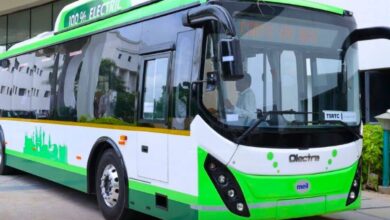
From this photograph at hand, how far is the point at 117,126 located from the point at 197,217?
2.15 metres

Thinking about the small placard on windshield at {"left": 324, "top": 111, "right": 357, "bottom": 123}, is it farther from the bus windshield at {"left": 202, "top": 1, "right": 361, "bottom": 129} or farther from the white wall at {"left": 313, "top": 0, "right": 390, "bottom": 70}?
the white wall at {"left": 313, "top": 0, "right": 390, "bottom": 70}

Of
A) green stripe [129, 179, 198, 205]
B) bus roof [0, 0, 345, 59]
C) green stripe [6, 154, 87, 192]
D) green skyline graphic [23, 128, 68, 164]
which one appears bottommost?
green stripe [6, 154, 87, 192]

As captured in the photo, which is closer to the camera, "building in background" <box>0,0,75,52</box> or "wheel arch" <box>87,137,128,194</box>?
"wheel arch" <box>87,137,128,194</box>

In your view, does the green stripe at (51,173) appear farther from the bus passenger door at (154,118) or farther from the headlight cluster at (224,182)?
the headlight cluster at (224,182)

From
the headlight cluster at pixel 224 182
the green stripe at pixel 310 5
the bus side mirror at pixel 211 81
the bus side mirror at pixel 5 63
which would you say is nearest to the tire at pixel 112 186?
the headlight cluster at pixel 224 182

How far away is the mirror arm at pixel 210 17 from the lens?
5164 mm

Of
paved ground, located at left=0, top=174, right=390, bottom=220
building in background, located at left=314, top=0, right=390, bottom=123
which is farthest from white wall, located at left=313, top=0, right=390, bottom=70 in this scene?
paved ground, located at left=0, top=174, right=390, bottom=220

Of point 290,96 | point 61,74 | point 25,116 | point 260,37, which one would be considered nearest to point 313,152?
point 290,96

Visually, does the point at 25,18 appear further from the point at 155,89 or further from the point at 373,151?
the point at 155,89

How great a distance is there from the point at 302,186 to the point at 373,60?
6.38m

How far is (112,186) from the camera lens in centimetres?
738

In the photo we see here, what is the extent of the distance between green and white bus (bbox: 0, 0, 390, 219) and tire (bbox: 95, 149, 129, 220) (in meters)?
0.01

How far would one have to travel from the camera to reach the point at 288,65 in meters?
6.02

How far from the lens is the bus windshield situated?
5621mm
